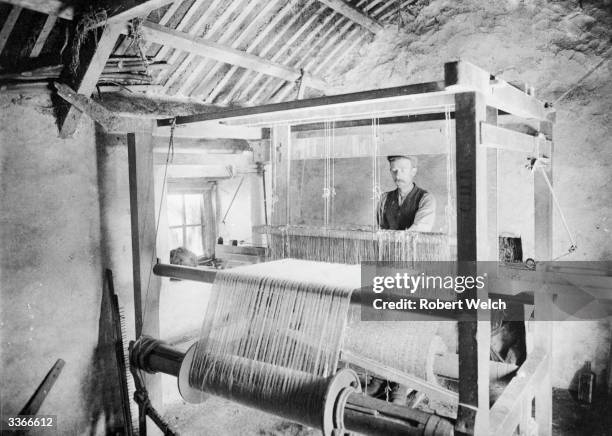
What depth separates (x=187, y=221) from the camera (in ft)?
20.2

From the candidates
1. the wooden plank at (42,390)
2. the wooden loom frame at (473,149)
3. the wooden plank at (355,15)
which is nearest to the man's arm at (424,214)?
the wooden loom frame at (473,149)

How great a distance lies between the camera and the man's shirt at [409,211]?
14.4ft

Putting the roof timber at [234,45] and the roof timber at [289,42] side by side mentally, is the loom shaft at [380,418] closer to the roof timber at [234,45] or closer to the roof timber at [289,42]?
the roof timber at [234,45]

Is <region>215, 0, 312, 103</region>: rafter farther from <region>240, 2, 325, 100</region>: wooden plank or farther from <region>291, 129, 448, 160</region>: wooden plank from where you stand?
<region>291, 129, 448, 160</region>: wooden plank

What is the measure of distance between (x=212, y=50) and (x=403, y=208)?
8.18 feet

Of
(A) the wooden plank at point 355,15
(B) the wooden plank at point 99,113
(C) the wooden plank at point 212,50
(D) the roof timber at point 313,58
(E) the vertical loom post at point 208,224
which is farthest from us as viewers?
(E) the vertical loom post at point 208,224

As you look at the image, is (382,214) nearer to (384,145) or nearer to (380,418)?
(384,145)

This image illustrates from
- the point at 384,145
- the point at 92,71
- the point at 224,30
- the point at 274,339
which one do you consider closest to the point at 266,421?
the point at 274,339

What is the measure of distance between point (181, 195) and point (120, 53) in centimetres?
223

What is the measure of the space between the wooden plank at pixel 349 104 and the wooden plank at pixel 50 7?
3.32 feet

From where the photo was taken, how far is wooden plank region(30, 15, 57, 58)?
3.52m

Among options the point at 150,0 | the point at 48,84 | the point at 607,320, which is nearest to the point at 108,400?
the point at 48,84

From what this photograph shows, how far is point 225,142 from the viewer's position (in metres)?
5.80

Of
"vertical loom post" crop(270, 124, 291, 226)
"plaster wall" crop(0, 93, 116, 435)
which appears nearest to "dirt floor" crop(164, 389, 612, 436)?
"plaster wall" crop(0, 93, 116, 435)
